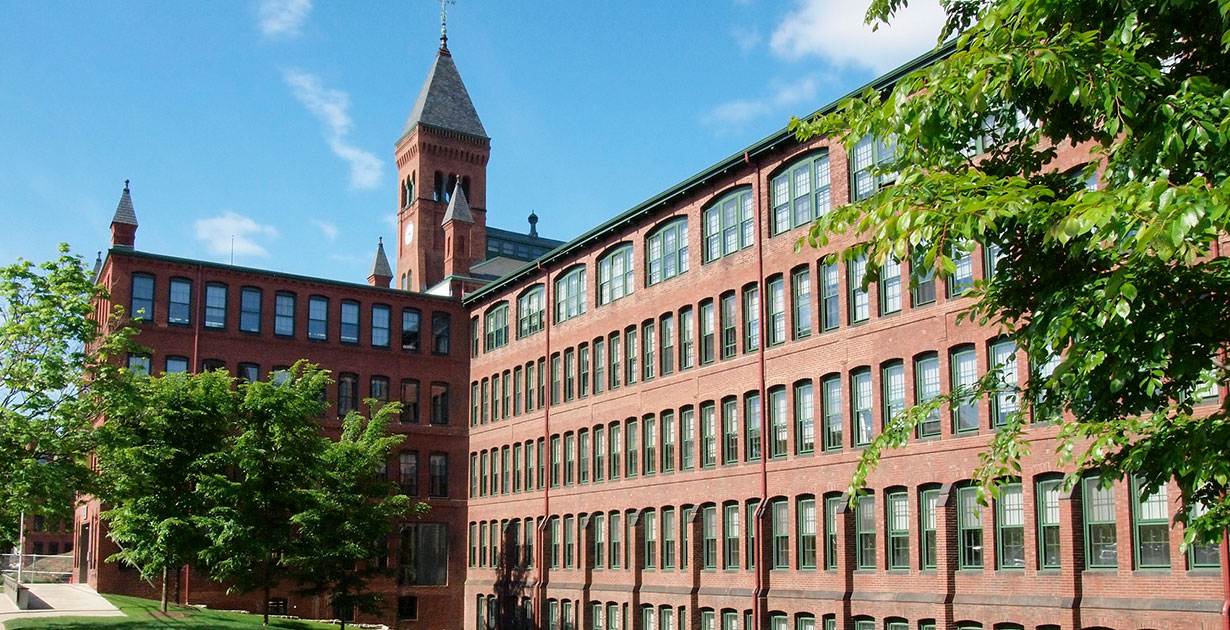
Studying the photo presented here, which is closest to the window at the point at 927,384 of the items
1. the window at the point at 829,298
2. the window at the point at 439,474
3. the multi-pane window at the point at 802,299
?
the window at the point at 829,298

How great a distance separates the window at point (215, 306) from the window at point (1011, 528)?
34.1 m

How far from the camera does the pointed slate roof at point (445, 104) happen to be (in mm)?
81438

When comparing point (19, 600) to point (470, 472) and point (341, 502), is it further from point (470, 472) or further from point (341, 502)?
point (470, 472)

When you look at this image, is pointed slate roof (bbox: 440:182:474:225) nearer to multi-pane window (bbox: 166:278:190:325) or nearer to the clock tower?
the clock tower

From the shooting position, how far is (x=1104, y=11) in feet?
32.7

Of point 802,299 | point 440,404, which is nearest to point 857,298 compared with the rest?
point 802,299

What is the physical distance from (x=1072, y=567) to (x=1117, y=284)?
18837 millimetres

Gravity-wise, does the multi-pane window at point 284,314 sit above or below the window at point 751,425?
above

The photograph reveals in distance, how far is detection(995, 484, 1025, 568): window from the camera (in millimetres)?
27078

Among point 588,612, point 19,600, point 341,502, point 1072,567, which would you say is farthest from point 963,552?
point 19,600

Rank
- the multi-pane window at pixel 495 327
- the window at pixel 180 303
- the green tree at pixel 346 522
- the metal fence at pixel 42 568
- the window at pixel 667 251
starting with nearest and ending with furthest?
1. the green tree at pixel 346 522
2. the window at pixel 667 251
3. the window at pixel 180 303
4. the multi-pane window at pixel 495 327
5. the metal fence at pixel 42 568

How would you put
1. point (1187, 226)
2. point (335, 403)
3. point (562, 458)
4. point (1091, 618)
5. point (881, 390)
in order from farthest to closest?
1. point (335, 403)
2. point (562, 458)
3. point (881, 390)
4. point (1091, 618)
5. point (1187, 226)

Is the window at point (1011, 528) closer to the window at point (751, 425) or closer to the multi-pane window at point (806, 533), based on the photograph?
the multi-pane window at point (806, 533)

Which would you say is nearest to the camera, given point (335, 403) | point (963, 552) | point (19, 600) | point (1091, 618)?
point (1091, 618)
